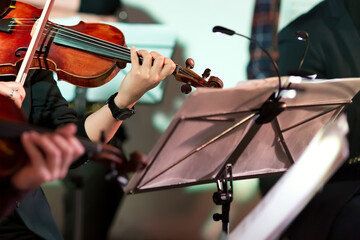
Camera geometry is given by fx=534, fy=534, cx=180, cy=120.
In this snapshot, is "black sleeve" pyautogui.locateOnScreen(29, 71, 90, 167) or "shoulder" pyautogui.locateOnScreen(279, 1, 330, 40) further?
"shoulder" pyautogui.locateOnScreen(279, 1, 330, 40)

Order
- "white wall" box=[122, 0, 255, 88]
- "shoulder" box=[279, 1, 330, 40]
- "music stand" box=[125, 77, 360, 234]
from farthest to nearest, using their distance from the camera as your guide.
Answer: "white wall" box=[122, 0, 255, 88] → "shoulder" box=[279, 1, 330, 40] → "music stand" box=[125, 77, 360, 234]

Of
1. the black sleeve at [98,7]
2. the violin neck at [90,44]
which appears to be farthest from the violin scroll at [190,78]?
the black sleeve at [98,7]

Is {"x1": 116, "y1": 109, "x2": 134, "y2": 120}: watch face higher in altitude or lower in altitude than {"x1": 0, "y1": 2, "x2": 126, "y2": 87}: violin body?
lower

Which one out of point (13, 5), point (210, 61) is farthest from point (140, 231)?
point (13, 5)

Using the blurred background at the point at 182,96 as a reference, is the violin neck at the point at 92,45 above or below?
above

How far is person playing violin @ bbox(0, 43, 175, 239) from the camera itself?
3.29ft

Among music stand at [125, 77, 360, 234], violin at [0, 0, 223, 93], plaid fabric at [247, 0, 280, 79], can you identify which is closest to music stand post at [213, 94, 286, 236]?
music stand at [125, 77, 360, 234]

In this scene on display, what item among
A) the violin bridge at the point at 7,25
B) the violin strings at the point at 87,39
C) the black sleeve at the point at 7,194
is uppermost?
the violin strings at the point at 87,39

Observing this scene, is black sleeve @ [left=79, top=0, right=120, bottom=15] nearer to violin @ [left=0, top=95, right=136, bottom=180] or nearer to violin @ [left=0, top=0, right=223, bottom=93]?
violin @ [left=0, top=0, right=223, bottom=93]

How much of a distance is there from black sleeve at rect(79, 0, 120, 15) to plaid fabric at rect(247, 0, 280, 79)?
753 millimetres

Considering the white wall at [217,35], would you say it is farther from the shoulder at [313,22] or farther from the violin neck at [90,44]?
the violin neck at [90,44]

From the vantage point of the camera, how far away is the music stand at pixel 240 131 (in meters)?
1.29

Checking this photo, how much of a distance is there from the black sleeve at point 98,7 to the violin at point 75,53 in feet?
3.49

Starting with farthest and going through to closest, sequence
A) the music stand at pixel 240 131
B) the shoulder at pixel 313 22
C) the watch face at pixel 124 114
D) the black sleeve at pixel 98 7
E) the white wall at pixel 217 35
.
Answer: the white wall at pixel 217 35 < the black sleeve at pixel 98 7 < the shoulder at pixel 313 22 < the watch face at pixel 124 114 < the music stand at pixel 240 131
